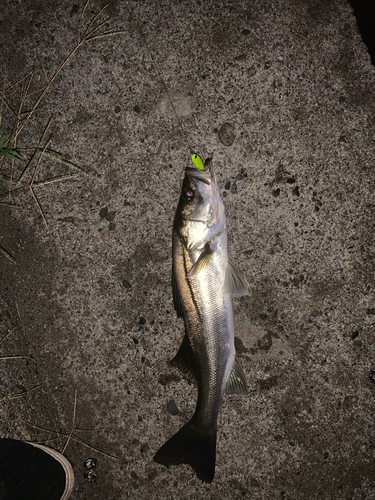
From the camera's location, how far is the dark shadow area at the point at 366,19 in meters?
2.44

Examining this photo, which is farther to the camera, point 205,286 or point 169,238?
point 169,238

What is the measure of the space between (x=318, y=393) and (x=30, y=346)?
2.69 meters

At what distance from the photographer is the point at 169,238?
2723 millimetres

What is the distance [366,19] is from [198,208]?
2143 mm

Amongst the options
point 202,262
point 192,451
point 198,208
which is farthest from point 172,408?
point 198,208

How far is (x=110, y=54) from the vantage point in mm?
2752

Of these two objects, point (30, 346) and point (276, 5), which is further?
point (30, 346)

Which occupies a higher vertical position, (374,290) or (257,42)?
(257,42)

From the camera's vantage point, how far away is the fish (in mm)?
2277

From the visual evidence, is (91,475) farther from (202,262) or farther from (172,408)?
(202,262)

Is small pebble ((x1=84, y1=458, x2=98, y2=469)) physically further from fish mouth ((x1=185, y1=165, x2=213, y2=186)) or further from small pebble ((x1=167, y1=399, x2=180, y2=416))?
fish mouth ((x1=185, y1=165, x2=213, y2=186))

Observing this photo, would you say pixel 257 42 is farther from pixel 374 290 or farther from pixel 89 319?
pixel 89 319

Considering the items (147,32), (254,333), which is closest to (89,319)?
(254,333)

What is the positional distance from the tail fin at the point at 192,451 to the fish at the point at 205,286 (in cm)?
1
